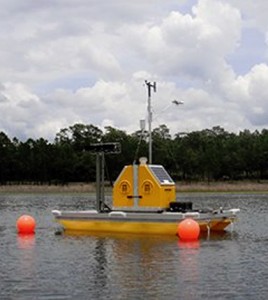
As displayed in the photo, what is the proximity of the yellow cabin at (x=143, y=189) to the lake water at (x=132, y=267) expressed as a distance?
2079 millimetres

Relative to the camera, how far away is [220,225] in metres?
38.2

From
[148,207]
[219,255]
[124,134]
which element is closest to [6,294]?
[219,255]

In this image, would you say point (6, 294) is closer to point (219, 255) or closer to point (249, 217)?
point (219, 255)

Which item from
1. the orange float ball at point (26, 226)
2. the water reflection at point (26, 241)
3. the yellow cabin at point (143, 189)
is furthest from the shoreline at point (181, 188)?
the water reflection at point (26, 241)

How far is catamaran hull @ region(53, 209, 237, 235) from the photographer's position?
117 ft

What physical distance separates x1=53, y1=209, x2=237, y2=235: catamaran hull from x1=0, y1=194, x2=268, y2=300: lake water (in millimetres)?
660

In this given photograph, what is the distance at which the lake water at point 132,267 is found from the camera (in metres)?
20.9

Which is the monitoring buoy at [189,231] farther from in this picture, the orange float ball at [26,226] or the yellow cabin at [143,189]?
the orange float ball at [26,226]

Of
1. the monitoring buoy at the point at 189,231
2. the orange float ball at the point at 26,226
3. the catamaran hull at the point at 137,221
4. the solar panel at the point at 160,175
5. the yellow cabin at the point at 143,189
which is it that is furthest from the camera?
the orange float ball at the point at 26,226

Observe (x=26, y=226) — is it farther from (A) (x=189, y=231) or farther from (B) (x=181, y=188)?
(B) (x=181, y=188)

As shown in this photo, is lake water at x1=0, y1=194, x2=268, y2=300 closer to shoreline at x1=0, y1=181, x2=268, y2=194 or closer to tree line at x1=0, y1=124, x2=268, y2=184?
shoreline at x1=0, y1=181, x2=268, y2=194

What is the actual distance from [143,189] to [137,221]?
1.86m

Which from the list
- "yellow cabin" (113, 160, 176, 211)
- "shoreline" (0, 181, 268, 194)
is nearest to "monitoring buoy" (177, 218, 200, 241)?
"yellow cabin" (113, 160, 176, 211)

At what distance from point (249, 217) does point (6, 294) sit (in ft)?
107
